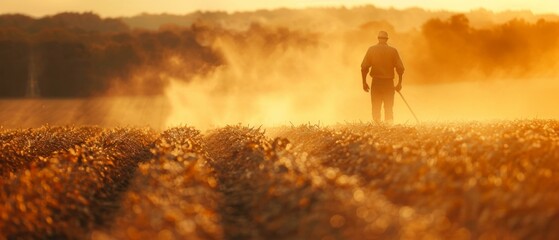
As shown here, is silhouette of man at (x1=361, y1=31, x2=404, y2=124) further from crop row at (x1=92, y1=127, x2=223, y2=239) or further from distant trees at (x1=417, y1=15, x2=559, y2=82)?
distant trees at (x1=417, y1=15, x2=559, y2=82)

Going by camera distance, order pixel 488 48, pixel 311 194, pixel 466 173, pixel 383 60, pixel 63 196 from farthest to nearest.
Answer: pixel 488 48 < pixel 383 60 < pixel 63 196 < pixel 466 173 < pixel 311 194

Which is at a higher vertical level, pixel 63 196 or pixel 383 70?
pixel 383 70

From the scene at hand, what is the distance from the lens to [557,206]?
25.7 feet

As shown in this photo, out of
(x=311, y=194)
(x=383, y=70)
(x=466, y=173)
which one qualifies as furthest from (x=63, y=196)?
(x=383, y=70)

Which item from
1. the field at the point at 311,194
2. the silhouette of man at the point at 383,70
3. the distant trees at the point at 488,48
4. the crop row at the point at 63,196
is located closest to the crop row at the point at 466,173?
the field at the point at 311,194

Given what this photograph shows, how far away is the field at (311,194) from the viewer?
25.3 feet

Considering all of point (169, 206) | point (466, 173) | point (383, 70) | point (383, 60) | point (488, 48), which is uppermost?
point (488, 48)

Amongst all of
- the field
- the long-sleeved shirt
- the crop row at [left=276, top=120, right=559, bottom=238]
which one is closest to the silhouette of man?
the long-sleeved shirt

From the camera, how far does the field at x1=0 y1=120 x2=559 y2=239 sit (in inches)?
304

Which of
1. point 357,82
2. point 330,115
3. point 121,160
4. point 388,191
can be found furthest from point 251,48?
point 388,191

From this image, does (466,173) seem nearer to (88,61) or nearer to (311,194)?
(311,194)

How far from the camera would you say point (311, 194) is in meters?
8.77

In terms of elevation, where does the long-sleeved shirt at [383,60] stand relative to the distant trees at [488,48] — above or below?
below

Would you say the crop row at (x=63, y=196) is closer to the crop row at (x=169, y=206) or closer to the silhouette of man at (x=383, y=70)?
the crop row at (x=169, y=206)
